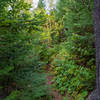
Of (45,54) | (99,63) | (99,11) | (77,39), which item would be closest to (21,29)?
(99,11)

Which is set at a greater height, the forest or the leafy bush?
the forest

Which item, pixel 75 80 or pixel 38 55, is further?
pixel 38 55

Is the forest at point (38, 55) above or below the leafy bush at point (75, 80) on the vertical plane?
above

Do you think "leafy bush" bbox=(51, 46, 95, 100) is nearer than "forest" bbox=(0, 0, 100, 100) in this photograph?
No

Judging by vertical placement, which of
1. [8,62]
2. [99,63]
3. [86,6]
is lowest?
[99,63]

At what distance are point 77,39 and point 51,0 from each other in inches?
551

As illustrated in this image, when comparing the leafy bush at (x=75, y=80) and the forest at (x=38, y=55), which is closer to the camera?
the forest at (x=38, y=55)

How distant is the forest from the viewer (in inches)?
97.2

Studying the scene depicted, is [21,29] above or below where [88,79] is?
above

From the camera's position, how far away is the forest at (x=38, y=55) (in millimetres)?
2469

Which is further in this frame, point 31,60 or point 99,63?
point 31,60

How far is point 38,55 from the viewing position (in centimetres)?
549

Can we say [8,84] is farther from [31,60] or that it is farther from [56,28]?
[56,28]

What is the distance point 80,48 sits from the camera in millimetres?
5477
